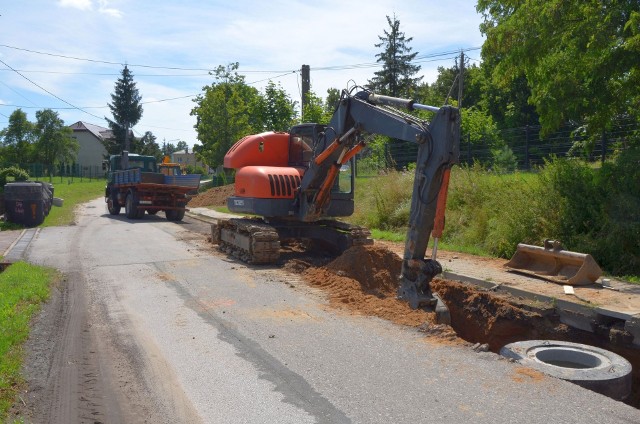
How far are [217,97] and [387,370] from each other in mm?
35317

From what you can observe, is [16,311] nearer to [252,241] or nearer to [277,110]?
[252,241]

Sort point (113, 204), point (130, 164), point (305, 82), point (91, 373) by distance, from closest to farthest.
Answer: point (91, 373)
point (113, 204)
point (130, 164)
point (305, 82)

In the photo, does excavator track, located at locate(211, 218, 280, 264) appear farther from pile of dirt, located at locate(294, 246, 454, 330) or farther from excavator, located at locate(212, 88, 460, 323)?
pile of dirt, located at locate(294, 246, 454, 330)

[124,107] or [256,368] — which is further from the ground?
[124,107]

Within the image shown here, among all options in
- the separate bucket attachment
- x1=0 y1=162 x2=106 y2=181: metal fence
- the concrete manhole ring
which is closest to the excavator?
the concrete manhole ring

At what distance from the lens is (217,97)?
3947 cm

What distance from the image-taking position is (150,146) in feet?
296

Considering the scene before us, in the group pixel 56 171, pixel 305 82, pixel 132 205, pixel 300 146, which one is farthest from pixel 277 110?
pixel 56 171

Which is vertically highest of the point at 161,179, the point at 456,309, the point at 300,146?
the point at 300,146

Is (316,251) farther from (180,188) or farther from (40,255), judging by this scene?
(180,188)

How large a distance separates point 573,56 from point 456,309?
6.32m

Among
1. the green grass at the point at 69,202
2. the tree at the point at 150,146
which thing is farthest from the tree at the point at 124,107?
the green grass at the point at 69,202

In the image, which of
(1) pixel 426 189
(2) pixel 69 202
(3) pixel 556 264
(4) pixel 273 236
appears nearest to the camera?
(1) pixel 426 189

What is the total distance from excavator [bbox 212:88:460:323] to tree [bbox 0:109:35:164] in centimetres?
5356
